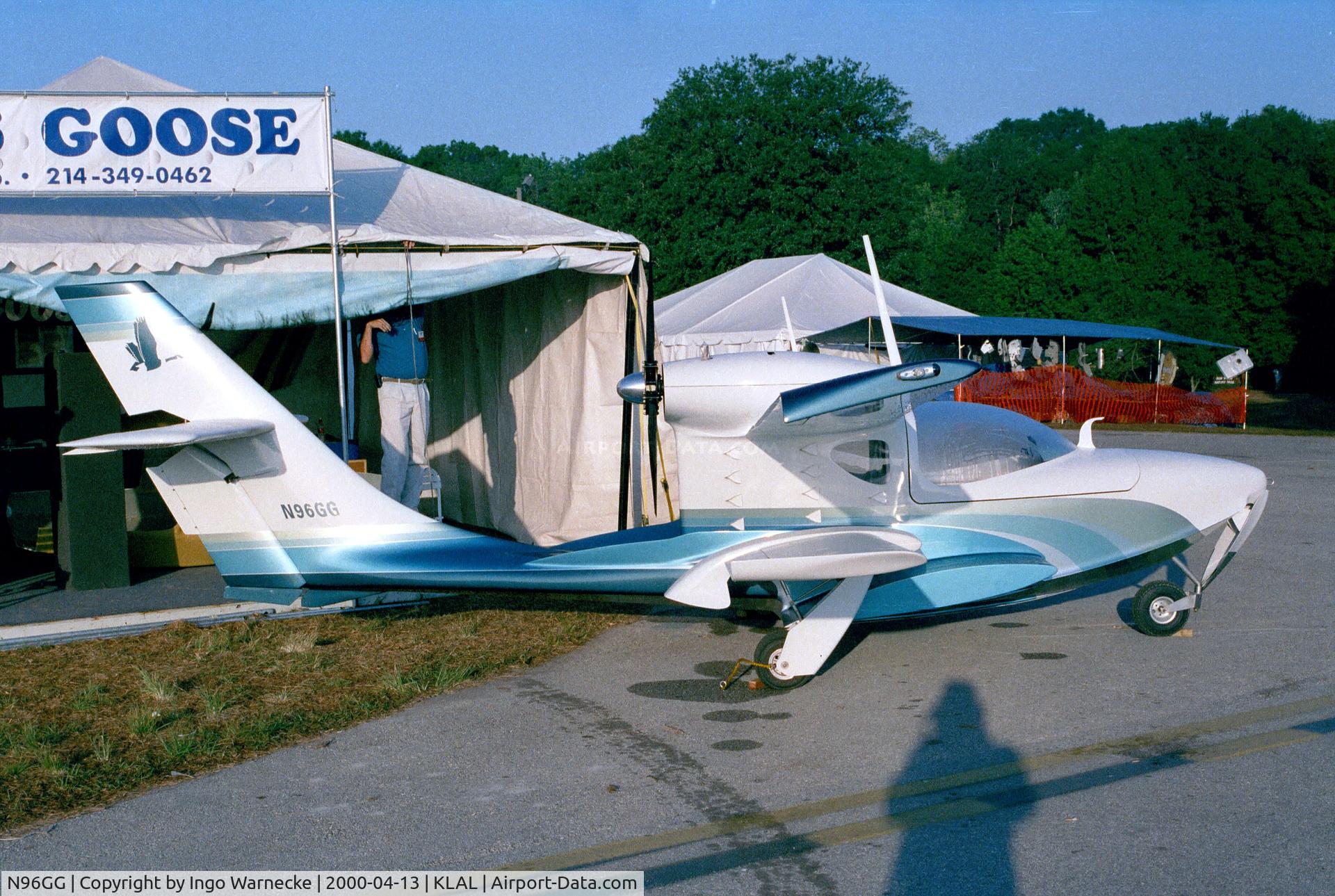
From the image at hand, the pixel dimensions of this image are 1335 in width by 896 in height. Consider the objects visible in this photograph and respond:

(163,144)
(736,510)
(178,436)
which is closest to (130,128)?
A: (163,144)

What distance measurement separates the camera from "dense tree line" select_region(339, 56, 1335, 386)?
145ft

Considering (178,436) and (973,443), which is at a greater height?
(178,436)

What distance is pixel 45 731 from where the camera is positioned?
5719 millimetres

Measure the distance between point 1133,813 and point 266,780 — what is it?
12.3 ft

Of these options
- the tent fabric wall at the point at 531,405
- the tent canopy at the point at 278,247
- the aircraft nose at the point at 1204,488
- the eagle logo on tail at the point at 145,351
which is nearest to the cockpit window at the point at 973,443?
the aircraft nose at the point at 1204,488

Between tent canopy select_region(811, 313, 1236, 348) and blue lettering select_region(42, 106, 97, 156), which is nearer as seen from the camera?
blue lettering select_region(42, 106, 97, 156)

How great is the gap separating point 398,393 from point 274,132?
227cm

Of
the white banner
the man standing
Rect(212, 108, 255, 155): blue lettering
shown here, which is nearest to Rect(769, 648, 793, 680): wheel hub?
the man standing

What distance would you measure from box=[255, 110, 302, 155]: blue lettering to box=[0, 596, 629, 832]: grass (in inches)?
138

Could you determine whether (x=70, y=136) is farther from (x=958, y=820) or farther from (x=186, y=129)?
(x=958, y=820)

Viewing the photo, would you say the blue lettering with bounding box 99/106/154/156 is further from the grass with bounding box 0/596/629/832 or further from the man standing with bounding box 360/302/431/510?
the grass with bounding box 0/596/629/832

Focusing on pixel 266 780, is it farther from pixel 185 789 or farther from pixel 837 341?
pixel 837 341

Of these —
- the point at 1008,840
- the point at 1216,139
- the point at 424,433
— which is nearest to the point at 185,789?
the point at 1008,840

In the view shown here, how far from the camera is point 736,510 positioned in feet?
22.2
